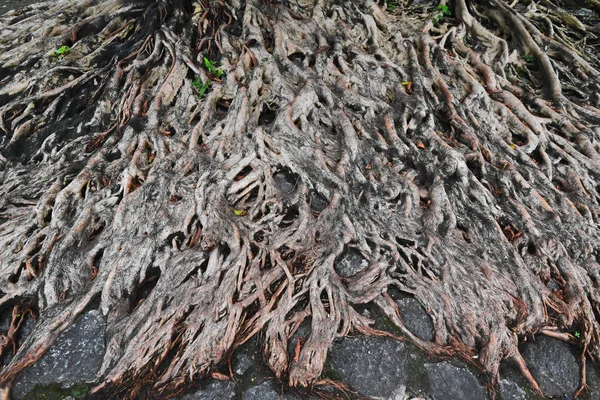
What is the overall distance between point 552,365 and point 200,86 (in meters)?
4.29

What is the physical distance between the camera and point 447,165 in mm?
4016

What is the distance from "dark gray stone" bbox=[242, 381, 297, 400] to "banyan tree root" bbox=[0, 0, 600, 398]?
0.09 m

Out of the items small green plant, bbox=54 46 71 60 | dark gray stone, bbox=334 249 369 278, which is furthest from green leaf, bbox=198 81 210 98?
dark gray stone, bbox=334 249 369 278

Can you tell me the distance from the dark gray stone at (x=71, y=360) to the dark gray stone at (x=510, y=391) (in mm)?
2794

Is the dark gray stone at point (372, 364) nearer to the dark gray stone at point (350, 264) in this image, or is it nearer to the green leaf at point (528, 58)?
the dark gray stone at point (350, 264)

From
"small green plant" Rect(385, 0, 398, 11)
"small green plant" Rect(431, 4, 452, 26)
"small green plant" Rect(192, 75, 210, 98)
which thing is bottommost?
"small green plant" Rect(192, 75, 210, 98)

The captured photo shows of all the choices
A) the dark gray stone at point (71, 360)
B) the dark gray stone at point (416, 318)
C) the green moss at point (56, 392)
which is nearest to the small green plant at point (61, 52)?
the dark gray stone at point (71, 360)

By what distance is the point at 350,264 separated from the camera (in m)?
3.53

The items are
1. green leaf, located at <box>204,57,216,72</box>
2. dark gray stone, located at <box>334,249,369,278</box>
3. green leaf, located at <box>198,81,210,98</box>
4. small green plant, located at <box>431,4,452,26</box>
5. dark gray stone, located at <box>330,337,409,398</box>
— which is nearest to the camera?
dark gray stone, located at <box>330,337,409,398</box>

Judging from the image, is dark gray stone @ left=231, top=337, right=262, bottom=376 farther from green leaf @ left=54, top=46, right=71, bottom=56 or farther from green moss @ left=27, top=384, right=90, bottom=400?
green leaf @ left=54, top=46, right=71, bottom=56

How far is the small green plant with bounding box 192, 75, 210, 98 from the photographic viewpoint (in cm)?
485

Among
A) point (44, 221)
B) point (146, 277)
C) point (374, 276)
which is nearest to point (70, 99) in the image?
point (44, 221)

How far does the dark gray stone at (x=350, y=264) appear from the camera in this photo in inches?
137

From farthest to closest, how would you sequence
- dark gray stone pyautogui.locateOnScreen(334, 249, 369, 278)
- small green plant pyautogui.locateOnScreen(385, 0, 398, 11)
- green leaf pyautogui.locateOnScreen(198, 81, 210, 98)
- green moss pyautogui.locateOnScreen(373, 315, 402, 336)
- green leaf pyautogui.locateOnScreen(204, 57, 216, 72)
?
1. small green plant pyautogui.locateOnScreen(385, 0, 398, 11)
2. green leaf pyautogui.locateOnScreen(204, 57, 216, 72)
3. green leaf pyautogui.locateOnScreen(198, 81, 210, 98)
4. dark gray stone pyautogui.locateOnScreen(334, 249, 369, 278)
5. green moss pyautogui.locateOnScreen(373, 315, 402, 336)
